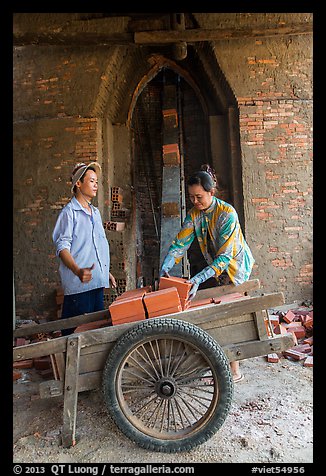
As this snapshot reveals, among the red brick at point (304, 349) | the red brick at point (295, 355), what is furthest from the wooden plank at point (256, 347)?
the red brick at point (304, 349)

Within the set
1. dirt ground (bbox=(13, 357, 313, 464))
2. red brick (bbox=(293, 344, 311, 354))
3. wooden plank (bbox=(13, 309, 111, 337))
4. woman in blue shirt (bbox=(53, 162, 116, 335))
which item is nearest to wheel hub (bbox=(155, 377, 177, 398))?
dirt ground (bbox=(13, 357, 313, 464))

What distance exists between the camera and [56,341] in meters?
2.36

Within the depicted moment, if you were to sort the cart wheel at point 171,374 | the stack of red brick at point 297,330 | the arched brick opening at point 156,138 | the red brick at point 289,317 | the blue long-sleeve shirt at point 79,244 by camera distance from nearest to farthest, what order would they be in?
the cart wheel at point 171,374 < the blue long-sleeve shirt at point 79,244 < the stack of red brick at point 297,330 < the red brick at point 289,317 < the arched brick opening at point 156,138

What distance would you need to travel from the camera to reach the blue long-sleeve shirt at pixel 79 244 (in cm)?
313

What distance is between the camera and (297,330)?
447 centimetres

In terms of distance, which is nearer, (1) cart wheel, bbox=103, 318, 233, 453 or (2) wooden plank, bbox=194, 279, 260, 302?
(1) cart wheel, bbox=103, 318, 233, 453

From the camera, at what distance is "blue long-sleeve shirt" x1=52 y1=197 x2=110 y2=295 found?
10.3 ft

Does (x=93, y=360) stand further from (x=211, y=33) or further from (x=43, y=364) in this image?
(x=211, y=33)

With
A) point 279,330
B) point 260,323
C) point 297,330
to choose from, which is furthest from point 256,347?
point 297,330

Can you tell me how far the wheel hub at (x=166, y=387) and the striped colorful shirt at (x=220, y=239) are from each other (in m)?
0.98

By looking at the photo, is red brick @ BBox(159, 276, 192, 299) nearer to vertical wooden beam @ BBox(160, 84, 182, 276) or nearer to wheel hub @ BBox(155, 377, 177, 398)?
wheel hub @ BBox(155, 377, 177, 398)

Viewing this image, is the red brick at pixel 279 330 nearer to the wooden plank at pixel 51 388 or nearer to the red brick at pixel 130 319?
the red brick at pixel 130 319

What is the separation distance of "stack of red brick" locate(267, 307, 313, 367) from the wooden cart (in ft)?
3.74

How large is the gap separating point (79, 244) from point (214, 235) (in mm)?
1265
